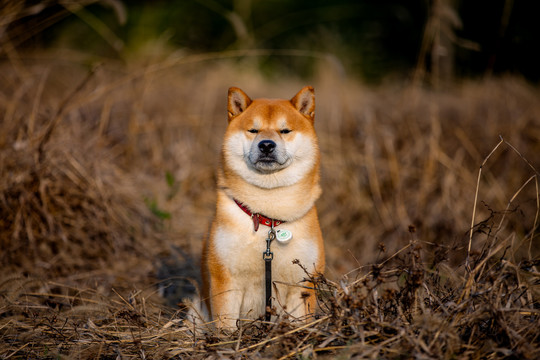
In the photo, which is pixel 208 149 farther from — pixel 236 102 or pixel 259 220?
pixel 259 220

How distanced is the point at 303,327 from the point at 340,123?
12.3ft

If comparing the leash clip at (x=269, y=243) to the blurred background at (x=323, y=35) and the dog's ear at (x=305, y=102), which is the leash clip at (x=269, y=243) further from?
the blurred background at (x=323, y=35)

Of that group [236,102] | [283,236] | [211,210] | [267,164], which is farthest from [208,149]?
[283,236]

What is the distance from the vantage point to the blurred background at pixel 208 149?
3.27 meters

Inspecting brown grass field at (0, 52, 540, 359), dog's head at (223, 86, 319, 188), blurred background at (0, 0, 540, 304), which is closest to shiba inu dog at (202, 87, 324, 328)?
dog's head at (223, 86, 319, 188)

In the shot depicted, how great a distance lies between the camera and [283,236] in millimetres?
2266

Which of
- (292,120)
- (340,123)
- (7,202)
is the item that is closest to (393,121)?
(340,123)

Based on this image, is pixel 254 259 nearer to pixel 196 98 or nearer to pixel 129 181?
pixel 129 181

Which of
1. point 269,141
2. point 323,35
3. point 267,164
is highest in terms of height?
point 323,35

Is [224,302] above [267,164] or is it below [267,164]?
below

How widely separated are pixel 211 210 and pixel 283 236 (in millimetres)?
2447

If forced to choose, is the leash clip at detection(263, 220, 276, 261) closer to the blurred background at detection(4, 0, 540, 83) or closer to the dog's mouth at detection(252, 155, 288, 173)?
the dog's mouth at detection(252, 155, 288, 173)

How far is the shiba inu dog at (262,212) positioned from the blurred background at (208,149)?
1.39 feet

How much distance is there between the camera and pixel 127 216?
366cm
